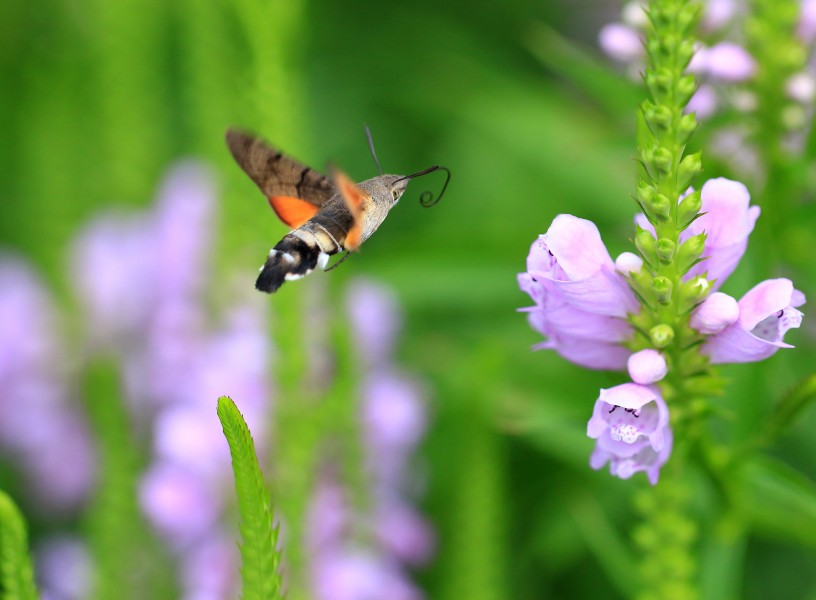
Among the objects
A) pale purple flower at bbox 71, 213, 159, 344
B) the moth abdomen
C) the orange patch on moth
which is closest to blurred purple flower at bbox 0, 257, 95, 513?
pale purple flower at bbox 71, 213, 159, 344

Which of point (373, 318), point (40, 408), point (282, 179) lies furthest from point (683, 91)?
point (40, 408)

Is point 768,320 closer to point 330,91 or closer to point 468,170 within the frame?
point 468,170

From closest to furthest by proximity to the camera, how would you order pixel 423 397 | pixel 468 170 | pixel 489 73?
pixel 423 397, pixel 468 170, pixel 489 73

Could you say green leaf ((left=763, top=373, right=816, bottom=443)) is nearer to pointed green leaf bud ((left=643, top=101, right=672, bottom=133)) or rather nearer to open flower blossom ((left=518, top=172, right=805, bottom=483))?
open flower blossom ((left=518, top=172, right=805, bottom=483))

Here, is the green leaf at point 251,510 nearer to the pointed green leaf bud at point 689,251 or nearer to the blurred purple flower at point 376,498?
the pointed green leaf bud at point 689,251

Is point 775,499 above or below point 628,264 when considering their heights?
above

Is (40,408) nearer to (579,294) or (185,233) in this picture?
(185,233)

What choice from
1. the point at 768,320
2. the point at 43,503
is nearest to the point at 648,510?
the point at 768,320

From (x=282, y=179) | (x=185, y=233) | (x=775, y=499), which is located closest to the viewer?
(x=282, y=179)
